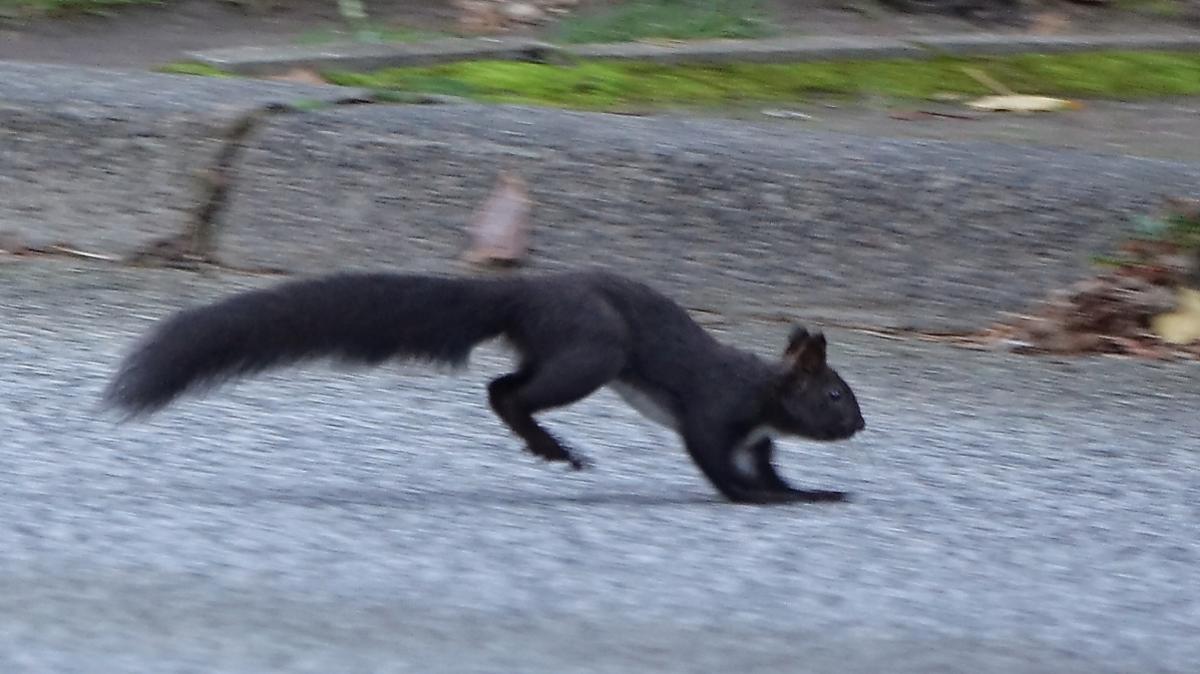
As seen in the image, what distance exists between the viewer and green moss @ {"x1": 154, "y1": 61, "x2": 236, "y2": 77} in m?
7.49

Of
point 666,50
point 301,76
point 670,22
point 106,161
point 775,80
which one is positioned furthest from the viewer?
point 670,22

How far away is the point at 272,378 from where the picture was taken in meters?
5.02

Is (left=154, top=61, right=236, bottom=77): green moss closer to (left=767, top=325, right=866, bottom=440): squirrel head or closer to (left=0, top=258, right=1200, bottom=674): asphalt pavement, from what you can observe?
(left=0, top=258, right=1200, bottom=674): asphalt pavement

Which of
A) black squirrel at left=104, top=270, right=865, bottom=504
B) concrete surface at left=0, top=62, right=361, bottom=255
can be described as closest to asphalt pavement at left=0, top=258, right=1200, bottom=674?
black squirrel at left=104, top=270, right=865, bottom=504

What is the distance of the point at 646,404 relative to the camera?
4332 millimetres

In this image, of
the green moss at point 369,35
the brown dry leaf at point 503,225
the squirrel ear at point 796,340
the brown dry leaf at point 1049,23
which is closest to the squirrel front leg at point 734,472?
the squirrel ear at point 796,340

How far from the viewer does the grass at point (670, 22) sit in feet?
27.6

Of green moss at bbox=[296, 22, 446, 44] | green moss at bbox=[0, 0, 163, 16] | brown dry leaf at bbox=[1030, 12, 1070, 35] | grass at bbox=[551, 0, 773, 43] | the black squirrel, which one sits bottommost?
the black squirrel

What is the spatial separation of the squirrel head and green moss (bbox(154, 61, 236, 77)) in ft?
12.0

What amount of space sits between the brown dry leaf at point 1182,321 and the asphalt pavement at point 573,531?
0.24 m

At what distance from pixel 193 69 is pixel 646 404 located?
3762 mm

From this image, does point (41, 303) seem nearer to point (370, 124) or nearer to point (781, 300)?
point (370, 124)

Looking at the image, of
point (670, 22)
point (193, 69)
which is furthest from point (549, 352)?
point (670, 22)

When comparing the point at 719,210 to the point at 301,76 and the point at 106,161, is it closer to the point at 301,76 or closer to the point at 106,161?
the point at 106,161
